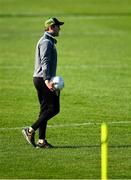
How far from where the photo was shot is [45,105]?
18.0m

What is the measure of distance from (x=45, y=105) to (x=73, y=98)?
7040 millimetres

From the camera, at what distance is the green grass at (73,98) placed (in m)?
16.4

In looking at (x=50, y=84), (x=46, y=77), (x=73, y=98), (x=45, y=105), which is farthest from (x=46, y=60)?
(x=73, y=98)

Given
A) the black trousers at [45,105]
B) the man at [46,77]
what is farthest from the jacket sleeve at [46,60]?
the black trousers at [45,105]

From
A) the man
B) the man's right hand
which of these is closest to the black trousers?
the man

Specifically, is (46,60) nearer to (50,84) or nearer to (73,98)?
(50,84)

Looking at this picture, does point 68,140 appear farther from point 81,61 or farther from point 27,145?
point 81,61

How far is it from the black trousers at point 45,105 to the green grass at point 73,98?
1.49 feet

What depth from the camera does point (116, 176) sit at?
1544 cm

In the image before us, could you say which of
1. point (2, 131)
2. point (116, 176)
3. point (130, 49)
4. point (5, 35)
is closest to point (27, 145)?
point (2, 131)

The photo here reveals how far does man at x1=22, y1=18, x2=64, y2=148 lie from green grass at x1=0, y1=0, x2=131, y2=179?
0.33m

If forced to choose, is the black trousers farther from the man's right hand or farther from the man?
the man's right hand

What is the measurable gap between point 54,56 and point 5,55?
17.6 metres

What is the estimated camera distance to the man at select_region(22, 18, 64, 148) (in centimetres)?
1775
